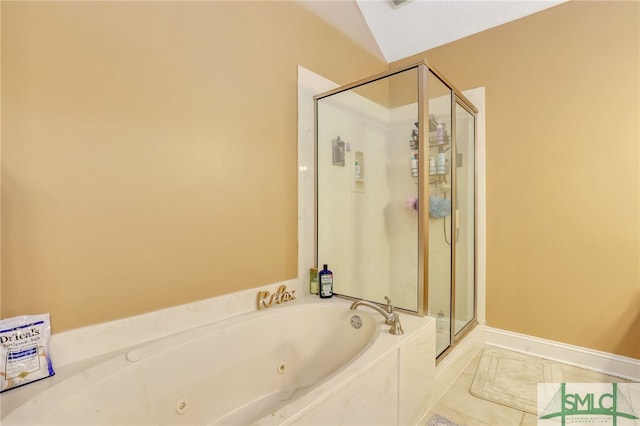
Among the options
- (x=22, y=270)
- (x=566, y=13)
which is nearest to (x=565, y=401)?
(x=566, y=13)

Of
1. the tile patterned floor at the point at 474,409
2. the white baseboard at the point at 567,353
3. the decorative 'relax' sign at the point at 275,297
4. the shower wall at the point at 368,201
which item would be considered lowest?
the tile patterned floor at the point at 474,409

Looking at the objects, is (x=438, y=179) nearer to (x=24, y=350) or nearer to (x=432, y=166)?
(x=432, y=166)

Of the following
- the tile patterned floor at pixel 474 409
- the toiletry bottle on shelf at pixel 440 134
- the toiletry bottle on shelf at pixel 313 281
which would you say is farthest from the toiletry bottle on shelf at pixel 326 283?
the toiletry bottle on shelf at pixel 440 134

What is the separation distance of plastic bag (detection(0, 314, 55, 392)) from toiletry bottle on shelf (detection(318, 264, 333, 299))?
1278mm

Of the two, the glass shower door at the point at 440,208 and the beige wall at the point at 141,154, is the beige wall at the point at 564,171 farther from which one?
the beige wall at the point at 141,154

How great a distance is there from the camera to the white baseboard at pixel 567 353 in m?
1.82

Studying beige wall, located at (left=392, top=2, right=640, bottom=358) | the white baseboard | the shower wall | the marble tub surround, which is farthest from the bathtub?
beige wall, located at (left=392, top=2, right=640, bottom=358)

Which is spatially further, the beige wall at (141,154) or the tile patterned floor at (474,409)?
the tile patterned floor at (474,409)

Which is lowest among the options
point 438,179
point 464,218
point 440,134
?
point 464,218

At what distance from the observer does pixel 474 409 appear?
153cm

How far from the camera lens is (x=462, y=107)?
2160mm

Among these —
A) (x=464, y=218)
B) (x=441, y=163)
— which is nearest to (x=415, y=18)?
(x=441, y=163)

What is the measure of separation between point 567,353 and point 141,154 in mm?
2823

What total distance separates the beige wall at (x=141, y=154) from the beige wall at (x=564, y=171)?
162cm
